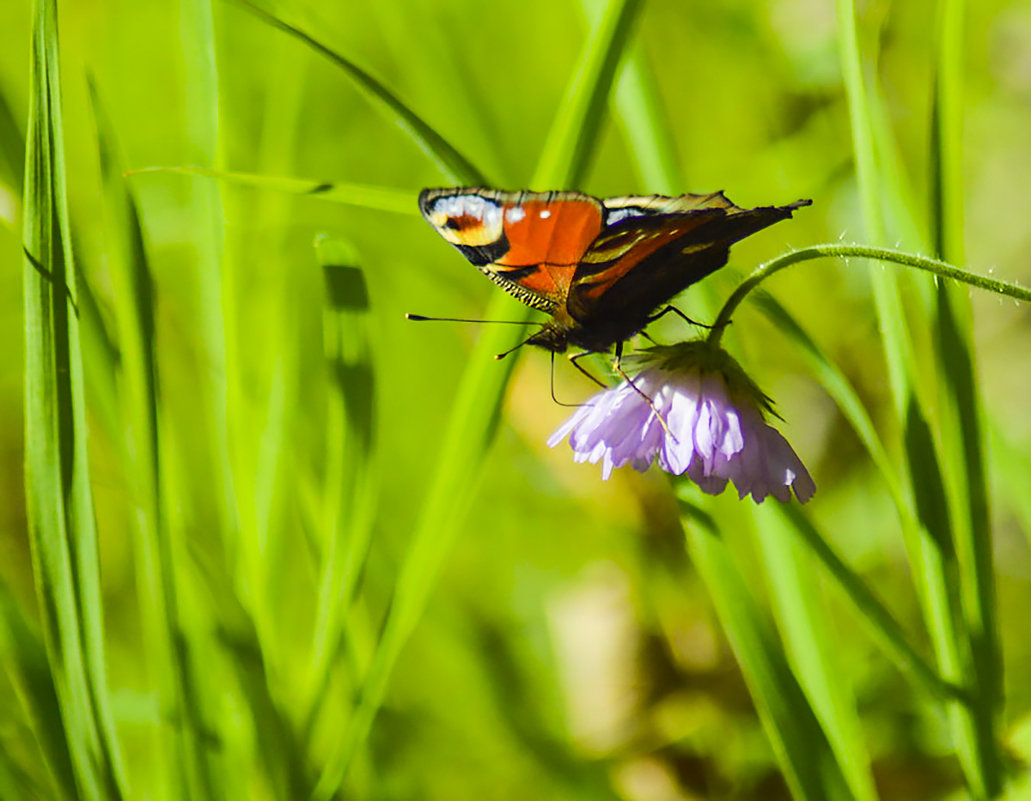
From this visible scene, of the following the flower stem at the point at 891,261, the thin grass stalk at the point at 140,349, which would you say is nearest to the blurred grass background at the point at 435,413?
the thin grass stalk at the point at 140,349

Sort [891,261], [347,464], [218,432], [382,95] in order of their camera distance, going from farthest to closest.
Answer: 1. [218,432]
2. [347,464]
3. [382,95]
4. [891,261]

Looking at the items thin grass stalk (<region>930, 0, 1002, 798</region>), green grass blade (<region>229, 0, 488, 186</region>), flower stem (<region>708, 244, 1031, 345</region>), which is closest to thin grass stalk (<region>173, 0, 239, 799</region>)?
→ green grass blade (<region>229, 0, 488, 186</region>)

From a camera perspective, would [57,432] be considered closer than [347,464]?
Yes

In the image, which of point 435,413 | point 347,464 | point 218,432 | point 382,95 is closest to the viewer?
point 382,95

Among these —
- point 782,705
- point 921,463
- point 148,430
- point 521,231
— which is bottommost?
point 782,705

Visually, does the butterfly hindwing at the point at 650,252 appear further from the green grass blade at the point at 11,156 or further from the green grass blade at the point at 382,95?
the green grass blade at the point at 11,156

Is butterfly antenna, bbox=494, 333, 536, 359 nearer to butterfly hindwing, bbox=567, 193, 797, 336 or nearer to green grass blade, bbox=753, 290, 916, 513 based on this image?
butterfly hindwing, bbox=567, 193, 797, 336

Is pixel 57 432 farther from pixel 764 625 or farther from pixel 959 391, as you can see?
pixel 959 391

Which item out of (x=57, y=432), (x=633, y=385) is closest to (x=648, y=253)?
(x=633, y=385)
